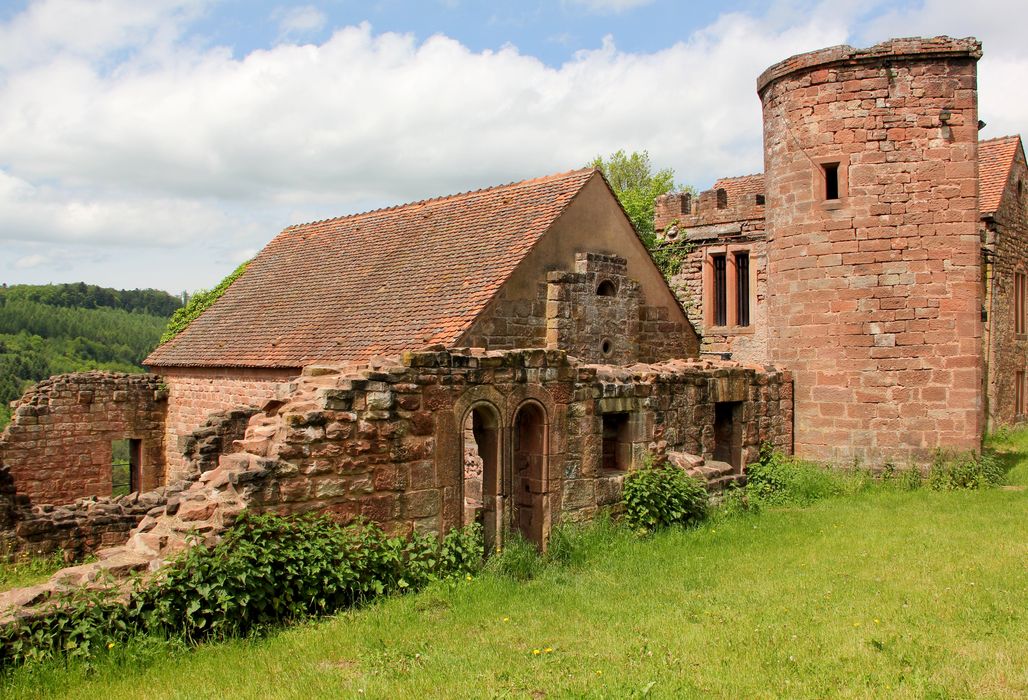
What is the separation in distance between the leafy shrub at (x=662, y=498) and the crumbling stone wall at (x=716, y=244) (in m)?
11.3

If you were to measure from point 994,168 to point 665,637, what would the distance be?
20165mm

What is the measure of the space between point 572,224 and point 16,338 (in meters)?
64.5

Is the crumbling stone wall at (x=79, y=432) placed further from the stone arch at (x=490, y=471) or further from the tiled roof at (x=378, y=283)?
the stone arch at (x=490, y=471)

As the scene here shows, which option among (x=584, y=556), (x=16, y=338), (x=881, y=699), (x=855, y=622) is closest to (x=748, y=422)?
(x=584, y=556)

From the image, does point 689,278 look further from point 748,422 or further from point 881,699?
point 881,699

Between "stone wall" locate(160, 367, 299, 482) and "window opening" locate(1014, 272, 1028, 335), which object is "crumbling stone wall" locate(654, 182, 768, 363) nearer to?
"window opening" locate(1014, 272, 1028, 335)

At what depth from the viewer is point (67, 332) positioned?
2874 inches

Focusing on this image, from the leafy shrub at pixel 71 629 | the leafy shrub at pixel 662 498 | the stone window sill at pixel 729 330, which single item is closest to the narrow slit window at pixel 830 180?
the leafy shrub at pixel 662 498

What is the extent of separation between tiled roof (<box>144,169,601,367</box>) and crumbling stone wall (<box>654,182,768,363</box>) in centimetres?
829

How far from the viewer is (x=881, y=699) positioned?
5.09 metres

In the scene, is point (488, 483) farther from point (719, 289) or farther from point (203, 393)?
point (719, 289)

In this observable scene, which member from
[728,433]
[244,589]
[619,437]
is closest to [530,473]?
[619,437]

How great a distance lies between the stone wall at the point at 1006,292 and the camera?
20.1 metres

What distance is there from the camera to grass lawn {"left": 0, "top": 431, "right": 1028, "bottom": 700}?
5.34m
